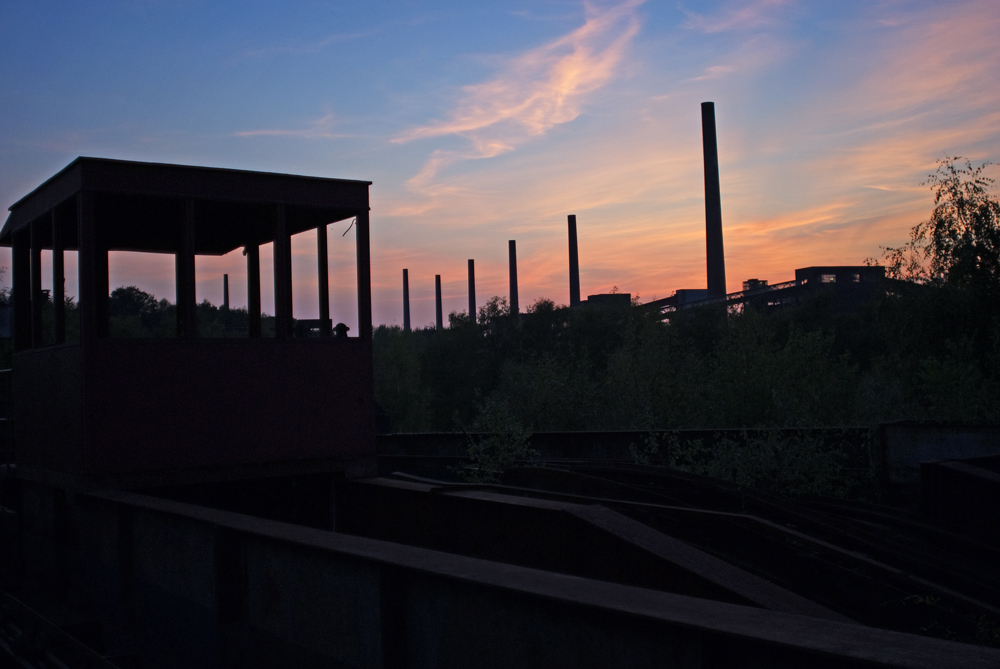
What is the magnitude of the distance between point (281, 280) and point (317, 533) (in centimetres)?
447

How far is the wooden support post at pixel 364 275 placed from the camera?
9.15m

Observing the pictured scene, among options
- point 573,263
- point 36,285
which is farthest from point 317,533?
point 573,263

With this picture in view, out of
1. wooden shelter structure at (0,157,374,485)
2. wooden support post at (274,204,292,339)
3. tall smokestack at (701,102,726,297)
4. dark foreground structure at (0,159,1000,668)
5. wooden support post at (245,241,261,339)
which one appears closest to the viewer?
dark foreground structure at (0,159,1000,668)

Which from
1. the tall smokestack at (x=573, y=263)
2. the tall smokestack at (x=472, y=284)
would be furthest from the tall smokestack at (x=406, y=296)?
the tall smokestack at (x=573, y=263)

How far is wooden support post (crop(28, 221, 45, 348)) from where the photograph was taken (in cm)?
945

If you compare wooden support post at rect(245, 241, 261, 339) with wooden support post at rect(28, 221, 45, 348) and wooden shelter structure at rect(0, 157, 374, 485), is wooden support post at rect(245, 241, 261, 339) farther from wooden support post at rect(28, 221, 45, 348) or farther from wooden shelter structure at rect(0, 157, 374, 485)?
wooden support post at rect(28, 221, 45, 348)

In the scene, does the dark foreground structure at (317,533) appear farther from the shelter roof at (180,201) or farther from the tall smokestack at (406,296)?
the tall smokestack at (406,296)

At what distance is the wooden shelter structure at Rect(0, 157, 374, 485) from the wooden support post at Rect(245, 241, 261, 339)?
0.03 m

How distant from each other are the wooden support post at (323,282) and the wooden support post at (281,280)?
0.34m

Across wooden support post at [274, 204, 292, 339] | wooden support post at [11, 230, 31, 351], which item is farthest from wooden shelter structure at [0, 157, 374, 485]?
wooden support post at [11, 230, 31, 351]

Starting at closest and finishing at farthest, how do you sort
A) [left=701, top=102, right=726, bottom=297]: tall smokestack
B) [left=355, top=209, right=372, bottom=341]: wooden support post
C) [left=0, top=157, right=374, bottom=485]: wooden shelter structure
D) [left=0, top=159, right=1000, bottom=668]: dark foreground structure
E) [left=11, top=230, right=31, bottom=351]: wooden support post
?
[left=0, top=159, right=1000, bottom=668]: dark foreground structure < [left=0, top=157, right=374, bottom=485]: wooden shelter structure < [left=355, top=209, right=372, bottom=341]: wooden support post < [left=11, top=230, right=31, bottom=351]: wooden support post < [left=701, top=102, right=726, bottom=297]: tall smokestack

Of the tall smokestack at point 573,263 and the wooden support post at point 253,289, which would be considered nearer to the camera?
the wooden support post at point 253,289

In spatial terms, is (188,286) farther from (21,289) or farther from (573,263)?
(573,263)

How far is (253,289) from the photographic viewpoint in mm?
10055
